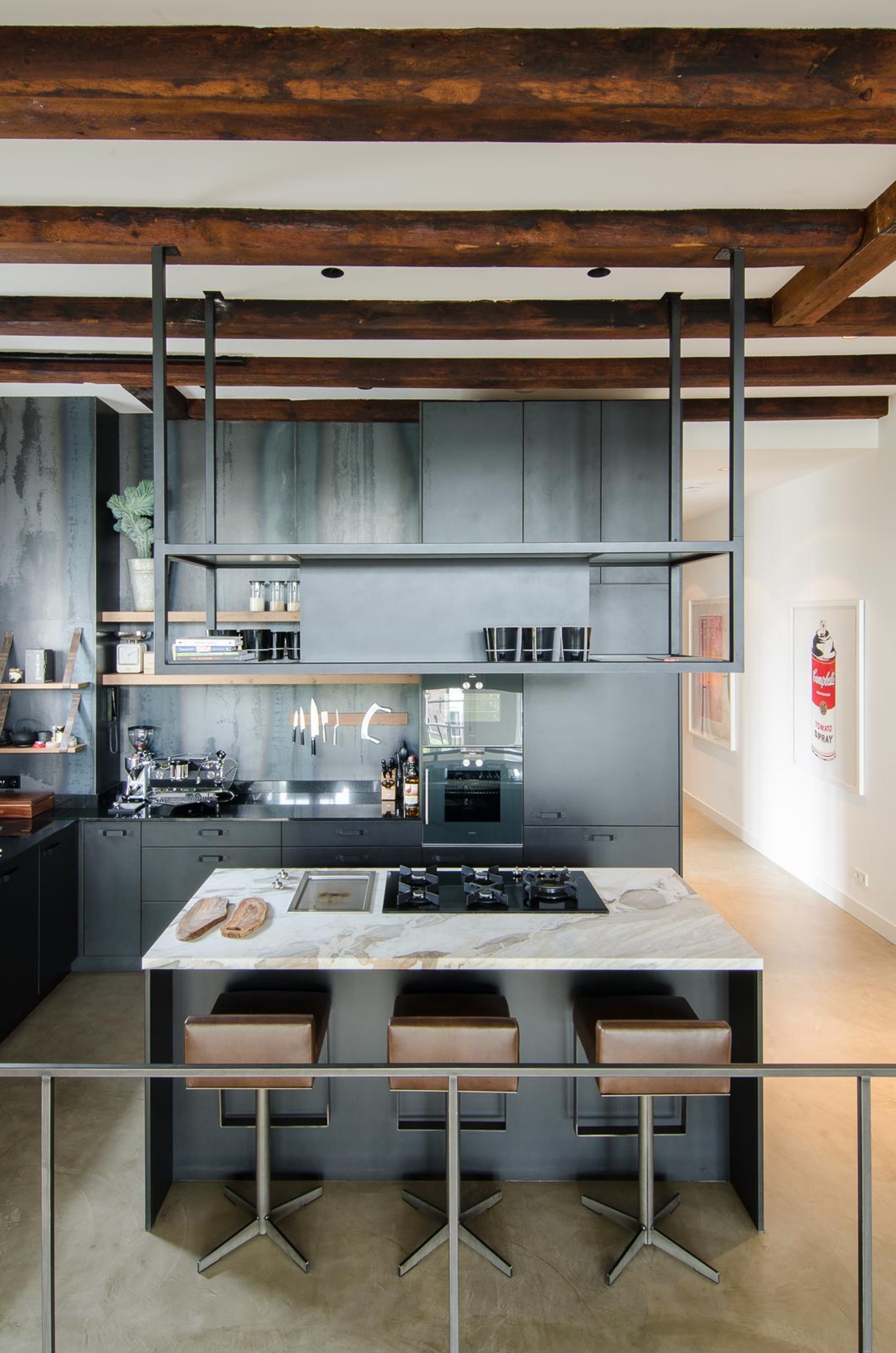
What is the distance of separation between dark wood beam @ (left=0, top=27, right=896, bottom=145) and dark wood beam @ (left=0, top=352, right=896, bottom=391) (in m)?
2.14

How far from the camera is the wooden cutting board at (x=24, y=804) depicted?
14.5 feet

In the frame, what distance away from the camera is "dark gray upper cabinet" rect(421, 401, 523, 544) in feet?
14.0

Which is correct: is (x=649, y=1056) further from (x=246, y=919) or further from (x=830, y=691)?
(x=830, y=691)

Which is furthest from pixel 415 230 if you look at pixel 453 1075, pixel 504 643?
pixel 453 1075

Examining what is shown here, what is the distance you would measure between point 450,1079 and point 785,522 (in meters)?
5.94

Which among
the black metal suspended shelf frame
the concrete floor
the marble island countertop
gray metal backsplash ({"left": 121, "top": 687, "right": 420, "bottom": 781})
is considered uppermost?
the black metal suspended shelf frame

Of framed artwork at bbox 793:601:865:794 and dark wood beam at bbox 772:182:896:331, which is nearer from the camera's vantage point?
dark wood beam at bbox 772:182:896:331

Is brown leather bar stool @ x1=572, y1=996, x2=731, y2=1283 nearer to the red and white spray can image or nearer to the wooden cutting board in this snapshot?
the wooden cutting board

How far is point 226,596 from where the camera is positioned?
4.85 meters

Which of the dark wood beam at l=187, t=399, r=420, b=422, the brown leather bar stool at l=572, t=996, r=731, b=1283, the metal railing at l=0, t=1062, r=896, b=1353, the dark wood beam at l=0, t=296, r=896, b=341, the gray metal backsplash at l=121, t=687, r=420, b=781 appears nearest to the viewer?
the metal railing at l=0, t=1062, r=896, b=1353

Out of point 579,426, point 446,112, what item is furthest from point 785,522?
point 446,112

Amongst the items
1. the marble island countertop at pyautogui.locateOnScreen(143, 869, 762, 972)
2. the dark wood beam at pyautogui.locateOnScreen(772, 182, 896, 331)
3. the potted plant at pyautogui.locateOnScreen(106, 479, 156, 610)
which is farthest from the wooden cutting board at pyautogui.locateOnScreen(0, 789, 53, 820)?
the dark wood beam at pyautogui.locateOnScreen(772, 182, 896, 331)

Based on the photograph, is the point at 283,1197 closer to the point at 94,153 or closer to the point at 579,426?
the point at 94,153

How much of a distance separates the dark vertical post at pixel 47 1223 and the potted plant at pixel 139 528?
345cm
